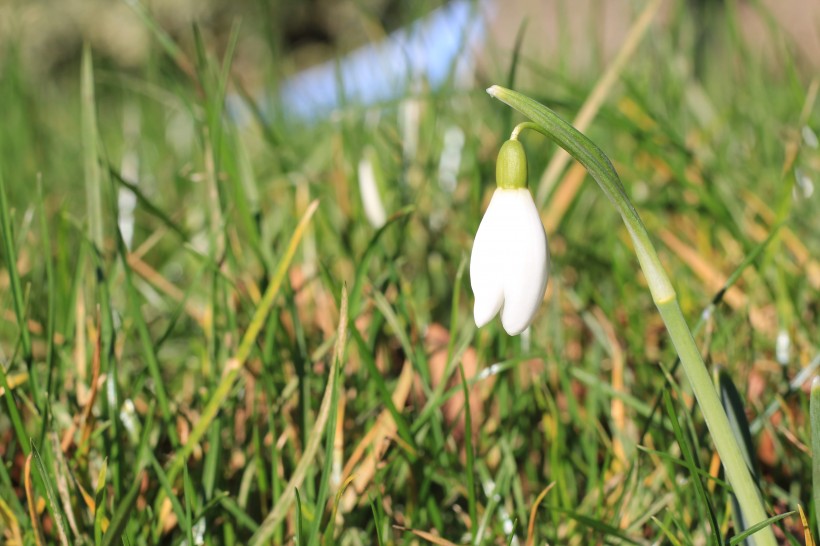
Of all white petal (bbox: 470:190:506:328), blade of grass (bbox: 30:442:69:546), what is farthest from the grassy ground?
white petal (bbox: 470:190:506:328)

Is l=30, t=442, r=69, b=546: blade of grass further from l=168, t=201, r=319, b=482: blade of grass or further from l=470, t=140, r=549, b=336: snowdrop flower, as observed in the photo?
l=470, t=140, r=549, b=336: snowdrop flower

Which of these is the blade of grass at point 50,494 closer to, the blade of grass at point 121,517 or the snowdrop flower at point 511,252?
the blade of grass at point 121,517

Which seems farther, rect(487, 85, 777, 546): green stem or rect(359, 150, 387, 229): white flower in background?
rect(359, 150, 387, 229): white flower in background

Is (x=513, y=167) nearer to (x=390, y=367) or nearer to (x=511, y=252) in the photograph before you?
(x=511, y=252)

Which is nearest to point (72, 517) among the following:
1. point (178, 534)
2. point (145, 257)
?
point (178, 534)

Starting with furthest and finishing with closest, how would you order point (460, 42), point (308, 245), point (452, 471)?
point (460, 42)
point (308, 245)
point (452, 471)

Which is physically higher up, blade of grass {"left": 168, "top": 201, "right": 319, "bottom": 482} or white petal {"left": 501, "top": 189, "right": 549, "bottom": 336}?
white petal {"left": 501, "top": 189, "right": 549, "bottom": 336}

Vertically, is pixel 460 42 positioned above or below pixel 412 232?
above

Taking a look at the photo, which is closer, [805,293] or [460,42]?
[805,293]

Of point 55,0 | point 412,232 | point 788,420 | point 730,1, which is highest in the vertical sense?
point 730,1

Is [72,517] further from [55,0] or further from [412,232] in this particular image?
[55,0]
